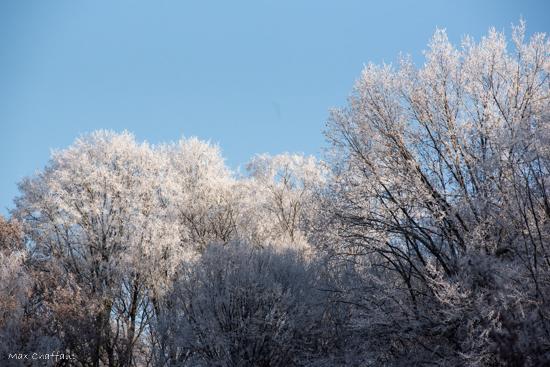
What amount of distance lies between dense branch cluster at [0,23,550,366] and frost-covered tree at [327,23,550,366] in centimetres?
6

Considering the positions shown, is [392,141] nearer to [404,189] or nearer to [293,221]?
[404,189]

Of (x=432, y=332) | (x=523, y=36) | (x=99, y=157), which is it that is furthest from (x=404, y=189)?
(x=99, y=157)

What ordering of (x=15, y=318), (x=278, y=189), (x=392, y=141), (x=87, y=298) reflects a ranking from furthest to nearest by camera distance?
(x=278, y=189) < (x=87, y=298) < (x=15, y=318) < (x=392, y=141)

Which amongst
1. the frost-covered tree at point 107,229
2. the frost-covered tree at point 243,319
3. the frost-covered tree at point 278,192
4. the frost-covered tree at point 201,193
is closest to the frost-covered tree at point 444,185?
the frost-covered tree at point 243,319

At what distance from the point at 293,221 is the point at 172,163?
7.97 metres

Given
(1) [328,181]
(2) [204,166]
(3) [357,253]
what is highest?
(2) [204,166]

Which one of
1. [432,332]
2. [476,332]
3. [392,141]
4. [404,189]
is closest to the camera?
[476,332]

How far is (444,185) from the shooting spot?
42.5ft

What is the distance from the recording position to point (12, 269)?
56.6 feet

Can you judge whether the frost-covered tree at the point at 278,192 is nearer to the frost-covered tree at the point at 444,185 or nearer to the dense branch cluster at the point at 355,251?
the dense branch cluster at the point at 355,251

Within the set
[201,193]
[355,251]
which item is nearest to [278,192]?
[201,193]

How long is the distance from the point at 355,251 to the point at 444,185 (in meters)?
2.99

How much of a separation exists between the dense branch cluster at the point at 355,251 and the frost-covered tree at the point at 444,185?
56 millimetres

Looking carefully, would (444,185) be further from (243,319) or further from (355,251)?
(243,319)
